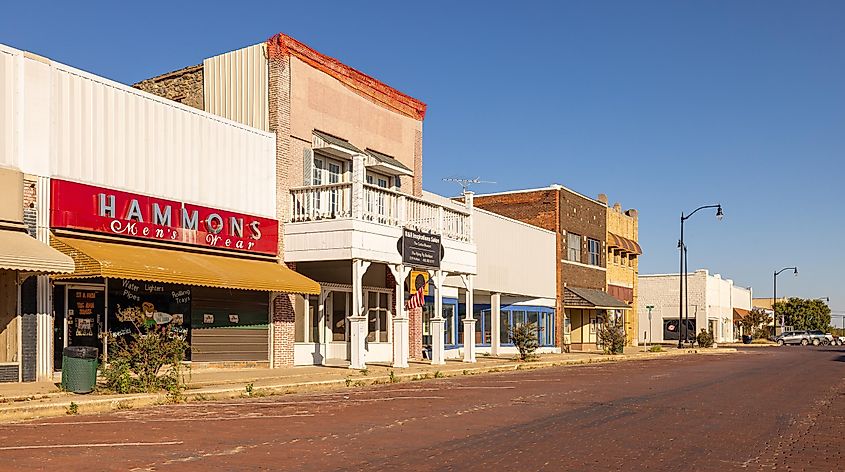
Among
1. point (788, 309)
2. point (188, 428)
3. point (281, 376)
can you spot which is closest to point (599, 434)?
point (188, 428)

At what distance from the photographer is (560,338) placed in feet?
152

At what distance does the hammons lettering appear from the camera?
19.7m

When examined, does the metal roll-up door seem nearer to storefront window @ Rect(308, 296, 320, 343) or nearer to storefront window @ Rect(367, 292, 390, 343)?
storefront window @ Rect(308, 296, 320, 343)

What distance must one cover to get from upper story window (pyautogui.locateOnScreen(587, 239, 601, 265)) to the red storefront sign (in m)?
29.7

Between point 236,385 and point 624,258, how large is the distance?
4299cm

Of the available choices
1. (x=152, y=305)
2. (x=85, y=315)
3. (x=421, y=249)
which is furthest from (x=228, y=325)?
(x=421, y=249)

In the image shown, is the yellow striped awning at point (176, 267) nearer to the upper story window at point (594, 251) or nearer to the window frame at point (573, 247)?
the window frame at point (573, 247)

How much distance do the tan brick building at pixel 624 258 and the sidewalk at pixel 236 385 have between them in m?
24.6

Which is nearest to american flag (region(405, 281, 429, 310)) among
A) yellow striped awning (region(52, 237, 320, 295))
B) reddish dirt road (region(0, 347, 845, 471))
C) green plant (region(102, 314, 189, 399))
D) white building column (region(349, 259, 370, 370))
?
white building column (region(349, 259, 370, 370))

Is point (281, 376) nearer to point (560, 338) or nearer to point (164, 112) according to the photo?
point (164, 112)

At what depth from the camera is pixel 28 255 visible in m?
16.7

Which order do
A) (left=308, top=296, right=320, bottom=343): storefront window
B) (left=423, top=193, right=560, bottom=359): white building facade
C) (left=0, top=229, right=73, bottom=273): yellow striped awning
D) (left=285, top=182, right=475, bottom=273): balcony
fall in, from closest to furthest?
(left=0, top=229, right=73, bottom=273): yellow striped awning → (left=285, top=182, right=475, bottom=273): balcony → (left=308, top=296, right=320, bottom=343): storefront window → (left=423, top=193, right=560, bottom=359): white building facade

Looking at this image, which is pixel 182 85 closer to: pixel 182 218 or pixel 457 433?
pixel 182 218

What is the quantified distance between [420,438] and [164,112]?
13206 mm
